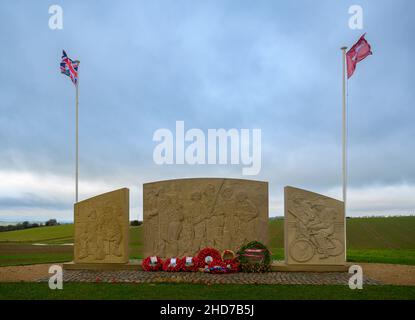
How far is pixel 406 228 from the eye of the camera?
32250 mm

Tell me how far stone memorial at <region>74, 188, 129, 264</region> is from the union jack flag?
550 cm

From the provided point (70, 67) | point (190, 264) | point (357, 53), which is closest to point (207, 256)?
point (190, 264)

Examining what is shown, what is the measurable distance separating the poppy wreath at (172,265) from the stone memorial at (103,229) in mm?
1777

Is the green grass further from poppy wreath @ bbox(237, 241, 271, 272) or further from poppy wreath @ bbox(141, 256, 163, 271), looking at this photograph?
poppy wreath @ bbox(141, 256, 163, 271)

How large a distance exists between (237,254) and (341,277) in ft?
11.5

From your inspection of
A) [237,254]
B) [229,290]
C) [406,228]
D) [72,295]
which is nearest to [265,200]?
[237,254]

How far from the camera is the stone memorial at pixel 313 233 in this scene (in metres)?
14.3

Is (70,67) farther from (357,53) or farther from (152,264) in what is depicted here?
(357,53)

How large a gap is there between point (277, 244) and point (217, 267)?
42.1 feet

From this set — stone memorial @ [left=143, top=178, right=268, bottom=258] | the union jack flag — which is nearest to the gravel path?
stone memorial @ [left=143, top=178, right=268, bottom=258]

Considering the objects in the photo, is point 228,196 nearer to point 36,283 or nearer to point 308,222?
point 308,222

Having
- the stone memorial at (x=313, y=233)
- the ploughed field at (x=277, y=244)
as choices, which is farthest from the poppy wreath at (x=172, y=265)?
the ploughed field at (x=277, y=244)

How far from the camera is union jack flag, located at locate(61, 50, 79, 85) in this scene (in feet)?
55.4

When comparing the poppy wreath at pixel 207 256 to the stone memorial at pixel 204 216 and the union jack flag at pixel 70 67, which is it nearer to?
the stone memorial at pixel 204 216
